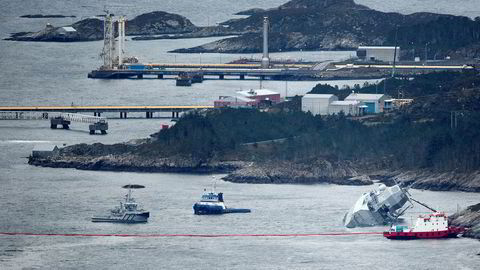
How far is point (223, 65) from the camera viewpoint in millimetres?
127875

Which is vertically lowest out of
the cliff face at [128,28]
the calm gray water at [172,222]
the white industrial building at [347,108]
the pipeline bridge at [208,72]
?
the calm gray water at [172,222]

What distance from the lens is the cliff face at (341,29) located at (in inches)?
5290

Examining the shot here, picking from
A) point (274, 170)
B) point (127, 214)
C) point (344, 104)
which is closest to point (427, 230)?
point (127, 214)

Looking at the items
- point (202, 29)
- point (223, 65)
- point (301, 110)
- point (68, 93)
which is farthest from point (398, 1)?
point (301, 110)

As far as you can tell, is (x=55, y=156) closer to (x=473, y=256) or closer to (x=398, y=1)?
(x=473, y=256)

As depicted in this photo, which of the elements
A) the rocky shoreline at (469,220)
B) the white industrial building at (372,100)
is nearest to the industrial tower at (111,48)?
the white industrial building at (372,100)

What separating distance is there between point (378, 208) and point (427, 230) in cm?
272

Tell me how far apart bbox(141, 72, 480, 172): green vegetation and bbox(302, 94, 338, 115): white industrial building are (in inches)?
83.5

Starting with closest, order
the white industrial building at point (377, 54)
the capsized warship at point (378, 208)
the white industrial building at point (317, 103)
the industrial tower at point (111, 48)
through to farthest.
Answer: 1. the capsized warship at point (378, 208)
2. the white industrial building at point (317, 103)
3. the white industrial building at point (377, 54)
4. the industrial tower at point (111, 48)

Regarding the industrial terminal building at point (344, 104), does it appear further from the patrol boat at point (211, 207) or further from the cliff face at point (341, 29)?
the cliff face at point (341, 29)

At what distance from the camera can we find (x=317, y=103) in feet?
313

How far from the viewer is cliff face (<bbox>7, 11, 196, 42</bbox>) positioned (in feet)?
496

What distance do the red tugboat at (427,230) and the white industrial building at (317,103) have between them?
83.2 ft

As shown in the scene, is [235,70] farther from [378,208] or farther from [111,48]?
[378,208]
